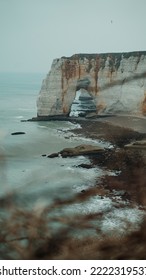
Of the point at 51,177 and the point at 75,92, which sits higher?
the point at 75,92

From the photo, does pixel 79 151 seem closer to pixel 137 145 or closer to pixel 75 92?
pixel 137 145

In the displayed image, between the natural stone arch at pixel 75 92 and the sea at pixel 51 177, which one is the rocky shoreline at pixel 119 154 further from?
the natural stone arch at pixel 75 92

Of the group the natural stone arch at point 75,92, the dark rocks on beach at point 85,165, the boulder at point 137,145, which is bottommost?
the dark rocks on beach at point 85,165

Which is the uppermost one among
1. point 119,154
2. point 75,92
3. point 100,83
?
point 100,83

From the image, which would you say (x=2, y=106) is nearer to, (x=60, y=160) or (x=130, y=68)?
(x=130, y=68)

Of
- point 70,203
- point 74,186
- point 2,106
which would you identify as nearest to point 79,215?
point 70,203

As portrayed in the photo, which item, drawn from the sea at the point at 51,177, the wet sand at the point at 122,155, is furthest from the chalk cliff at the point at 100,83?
the sea at the point at 51,177

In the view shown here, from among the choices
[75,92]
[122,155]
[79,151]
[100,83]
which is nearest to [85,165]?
[79,151]
